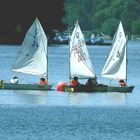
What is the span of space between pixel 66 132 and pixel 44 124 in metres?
3.57

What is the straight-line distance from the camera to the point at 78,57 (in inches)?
3836

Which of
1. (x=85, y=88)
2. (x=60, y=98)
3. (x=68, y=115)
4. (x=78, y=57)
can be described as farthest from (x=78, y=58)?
(x=68, y=115)

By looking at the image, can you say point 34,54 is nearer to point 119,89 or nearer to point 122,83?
point 122,83

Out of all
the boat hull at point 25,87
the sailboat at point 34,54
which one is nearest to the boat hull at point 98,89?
the boat hull at point 25,87

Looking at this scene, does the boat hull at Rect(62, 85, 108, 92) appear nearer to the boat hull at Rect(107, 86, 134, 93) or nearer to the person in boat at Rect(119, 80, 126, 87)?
the boat hull at Rect(107, 86, 134, 93)

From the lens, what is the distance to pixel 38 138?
2537 inches

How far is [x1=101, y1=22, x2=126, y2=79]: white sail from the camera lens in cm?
9800

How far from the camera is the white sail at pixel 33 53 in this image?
320 feet

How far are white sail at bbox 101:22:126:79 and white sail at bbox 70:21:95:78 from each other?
169cm

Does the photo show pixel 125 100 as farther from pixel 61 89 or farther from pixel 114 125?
pixel 114 125

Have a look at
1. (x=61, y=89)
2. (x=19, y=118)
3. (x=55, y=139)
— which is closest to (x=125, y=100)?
(x=61, y=89)

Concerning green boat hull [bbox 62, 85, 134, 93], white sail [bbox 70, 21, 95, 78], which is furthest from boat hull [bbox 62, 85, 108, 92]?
white sail [bbox 70, 21, 95, 78]

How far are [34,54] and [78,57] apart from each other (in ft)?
11.9

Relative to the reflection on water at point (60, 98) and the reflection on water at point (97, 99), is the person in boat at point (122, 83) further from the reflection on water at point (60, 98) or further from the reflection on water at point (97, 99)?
the reflection on water at point (97, 99)
